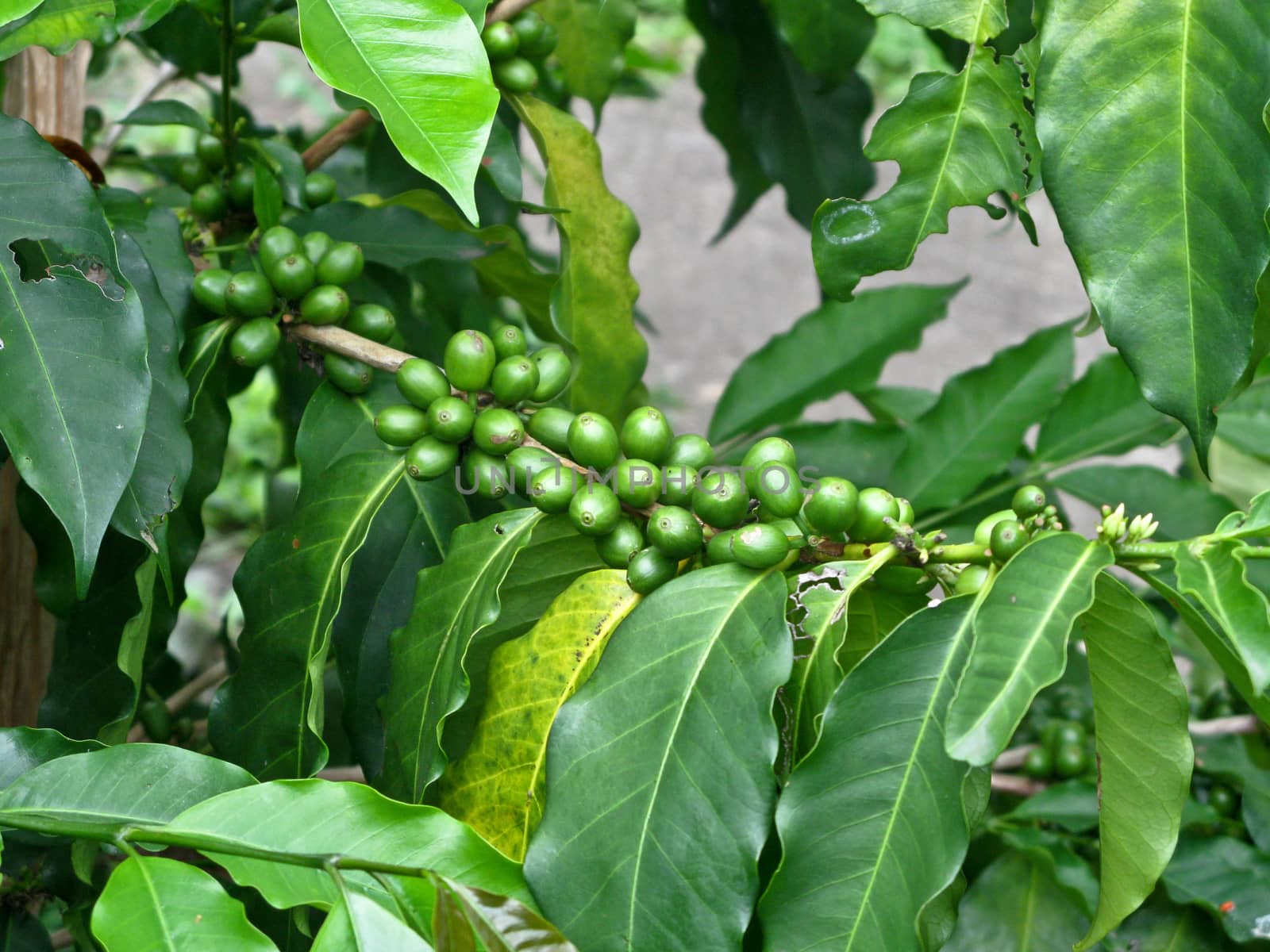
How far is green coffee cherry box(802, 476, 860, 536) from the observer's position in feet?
2.08

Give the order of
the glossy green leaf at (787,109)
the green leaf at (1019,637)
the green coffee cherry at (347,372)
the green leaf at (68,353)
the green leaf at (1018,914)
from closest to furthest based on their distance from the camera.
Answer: the green leaf at (1019,637) → the green leaf at (68,353) → the green coffee cherry at (347,372) → the green leaf at (1018,914) → the glossy green leaf at (787,109)

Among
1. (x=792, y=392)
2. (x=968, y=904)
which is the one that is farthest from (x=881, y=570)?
(x=792, y=392)

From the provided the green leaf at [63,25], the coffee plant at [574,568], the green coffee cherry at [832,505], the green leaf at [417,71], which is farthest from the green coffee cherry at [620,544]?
the green leaf at [63,25]

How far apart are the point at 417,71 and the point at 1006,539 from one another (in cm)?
37

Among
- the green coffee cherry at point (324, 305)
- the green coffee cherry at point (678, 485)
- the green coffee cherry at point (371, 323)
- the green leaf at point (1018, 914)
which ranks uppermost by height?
the green coffee cherry at point (324, 305)

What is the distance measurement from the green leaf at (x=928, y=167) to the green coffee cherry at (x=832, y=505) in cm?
11

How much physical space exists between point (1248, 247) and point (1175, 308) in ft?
0.15

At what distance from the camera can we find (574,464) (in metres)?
0.73

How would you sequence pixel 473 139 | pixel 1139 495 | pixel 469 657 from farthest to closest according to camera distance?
pixel 1139 495 → pixel 469 657 → pixel 473 139

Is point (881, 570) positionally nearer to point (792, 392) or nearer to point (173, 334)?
point (173, 334)

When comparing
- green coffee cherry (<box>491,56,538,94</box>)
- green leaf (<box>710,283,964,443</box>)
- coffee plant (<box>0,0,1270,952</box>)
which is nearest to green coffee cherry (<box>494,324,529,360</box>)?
coffee plant (<box>0,0,1270,952</box>)

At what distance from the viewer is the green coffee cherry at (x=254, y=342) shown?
78 centimetres

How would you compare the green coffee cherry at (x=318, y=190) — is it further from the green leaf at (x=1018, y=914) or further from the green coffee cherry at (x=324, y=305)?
the green leaf at (x=1018, y=914)

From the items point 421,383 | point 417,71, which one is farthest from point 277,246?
point 417,71
